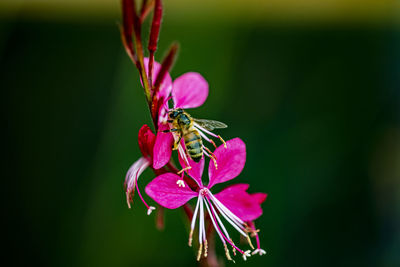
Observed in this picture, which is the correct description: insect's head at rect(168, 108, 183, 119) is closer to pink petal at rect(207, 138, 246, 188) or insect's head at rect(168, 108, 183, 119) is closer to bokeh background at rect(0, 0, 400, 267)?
pink petal at rect(207, 138, 246, 188)

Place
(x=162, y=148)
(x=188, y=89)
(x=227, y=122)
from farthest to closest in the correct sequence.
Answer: (x=227, y=122) < (x=188, y=89) < (x=162, y=148)

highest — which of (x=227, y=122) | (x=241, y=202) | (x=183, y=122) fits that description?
(x=227, y=122)

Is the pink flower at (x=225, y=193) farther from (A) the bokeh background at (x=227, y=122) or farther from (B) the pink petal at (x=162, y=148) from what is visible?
(A) the bokeh background at (x=227, y=122)

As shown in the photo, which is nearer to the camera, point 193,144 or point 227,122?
point 193,144

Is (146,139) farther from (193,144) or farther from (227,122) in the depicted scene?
(227,122)

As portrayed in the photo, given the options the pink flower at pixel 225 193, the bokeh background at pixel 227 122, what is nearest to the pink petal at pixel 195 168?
the pink flower at pixel 225 193

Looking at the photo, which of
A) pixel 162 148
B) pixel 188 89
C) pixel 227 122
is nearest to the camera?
pixel 162 148

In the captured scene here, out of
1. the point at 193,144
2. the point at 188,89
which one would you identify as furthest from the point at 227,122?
the point at 193,144
